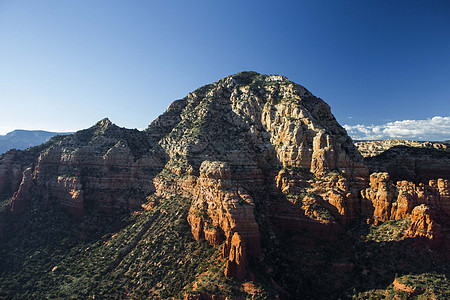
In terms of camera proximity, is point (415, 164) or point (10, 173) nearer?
point (415, 164)

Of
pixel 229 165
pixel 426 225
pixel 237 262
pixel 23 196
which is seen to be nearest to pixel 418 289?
pixel 426 225

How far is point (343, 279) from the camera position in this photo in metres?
56.3

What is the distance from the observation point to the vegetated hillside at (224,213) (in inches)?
2125

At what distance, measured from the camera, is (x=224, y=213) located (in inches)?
2387

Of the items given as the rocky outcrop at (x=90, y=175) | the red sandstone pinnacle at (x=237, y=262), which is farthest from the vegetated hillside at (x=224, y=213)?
the rocky outcrop at (x=90, y=175)

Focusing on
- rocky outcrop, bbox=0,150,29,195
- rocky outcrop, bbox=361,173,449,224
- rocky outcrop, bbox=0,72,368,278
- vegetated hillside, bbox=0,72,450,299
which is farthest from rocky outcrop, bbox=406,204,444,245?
rocky outcrop, bbox=0,150,29,195

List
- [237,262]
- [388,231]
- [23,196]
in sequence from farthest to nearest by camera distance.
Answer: [23,196]
[388,231]
[237,262]

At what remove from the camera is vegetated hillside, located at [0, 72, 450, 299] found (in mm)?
A: 53969

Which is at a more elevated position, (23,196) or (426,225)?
(23,196)

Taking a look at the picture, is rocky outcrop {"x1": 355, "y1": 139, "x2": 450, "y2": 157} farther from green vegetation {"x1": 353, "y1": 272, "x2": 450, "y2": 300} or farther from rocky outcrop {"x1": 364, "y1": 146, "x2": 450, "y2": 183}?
green vegetation {"x1": 353, "y1": 272, "x2": 450, "y2": 300}

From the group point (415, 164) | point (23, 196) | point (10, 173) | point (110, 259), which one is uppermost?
point (10, 173)

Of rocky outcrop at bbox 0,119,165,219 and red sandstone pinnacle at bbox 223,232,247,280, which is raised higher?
rocky outcrop at bbox 0,119,165,219

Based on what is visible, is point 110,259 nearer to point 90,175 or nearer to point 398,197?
point 90,175

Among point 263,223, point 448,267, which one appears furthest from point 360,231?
point 263,223
